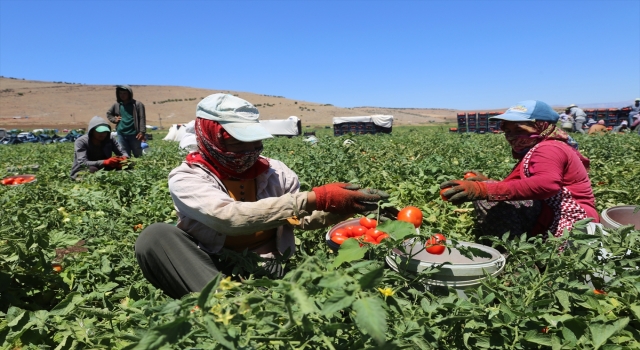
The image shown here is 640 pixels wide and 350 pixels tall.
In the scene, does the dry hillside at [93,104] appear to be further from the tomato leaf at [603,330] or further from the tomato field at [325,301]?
the tomato leaf at [603,330]

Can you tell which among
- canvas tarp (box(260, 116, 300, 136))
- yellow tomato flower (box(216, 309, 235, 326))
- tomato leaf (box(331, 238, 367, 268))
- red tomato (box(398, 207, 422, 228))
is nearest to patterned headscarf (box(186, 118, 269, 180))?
red tomato (box(398, 207, 422, 228))

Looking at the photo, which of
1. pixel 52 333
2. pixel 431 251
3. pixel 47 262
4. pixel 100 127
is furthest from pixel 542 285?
pixel 100 127

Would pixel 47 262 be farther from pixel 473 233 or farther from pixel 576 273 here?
pixel 473 233

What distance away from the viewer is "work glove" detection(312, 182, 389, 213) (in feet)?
6.08

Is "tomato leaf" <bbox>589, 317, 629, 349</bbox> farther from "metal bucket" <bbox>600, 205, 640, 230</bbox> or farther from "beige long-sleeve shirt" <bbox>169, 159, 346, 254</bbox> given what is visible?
"metal bucket" <bbox>600, 205, 640, 230</bbox>

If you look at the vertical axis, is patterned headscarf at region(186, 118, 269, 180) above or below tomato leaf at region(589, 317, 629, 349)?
above

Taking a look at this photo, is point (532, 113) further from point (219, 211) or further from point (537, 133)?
point (219, 211)

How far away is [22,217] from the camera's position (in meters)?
2.14

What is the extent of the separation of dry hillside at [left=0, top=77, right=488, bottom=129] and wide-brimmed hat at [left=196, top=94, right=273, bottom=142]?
167ft

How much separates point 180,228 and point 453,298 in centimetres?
145

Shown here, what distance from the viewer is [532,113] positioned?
266 centimetres

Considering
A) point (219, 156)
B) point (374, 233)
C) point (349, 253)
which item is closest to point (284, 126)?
point (374, 233)

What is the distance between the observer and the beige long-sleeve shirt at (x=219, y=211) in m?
1.86

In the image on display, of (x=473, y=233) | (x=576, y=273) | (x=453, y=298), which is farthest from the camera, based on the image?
(x=473, y=233)
